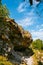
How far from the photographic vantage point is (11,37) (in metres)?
36.8

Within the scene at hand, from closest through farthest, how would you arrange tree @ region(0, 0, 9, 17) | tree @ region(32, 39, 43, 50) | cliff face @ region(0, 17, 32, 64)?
1. cliff face @ region(0, 17, 32, 64)
2. tree @ region(0, 0, 9, 17)
3. tree @ region(32, 39, 43, 50)

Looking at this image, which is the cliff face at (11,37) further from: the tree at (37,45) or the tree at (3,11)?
the tree at (37,45)

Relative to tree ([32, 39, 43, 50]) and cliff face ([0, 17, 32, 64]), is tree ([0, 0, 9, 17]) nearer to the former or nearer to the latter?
cliff face ([0, 17, 32, 64])

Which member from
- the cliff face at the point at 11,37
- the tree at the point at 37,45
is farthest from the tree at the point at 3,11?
the tree at the point at 37,45

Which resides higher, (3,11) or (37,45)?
(3,11)

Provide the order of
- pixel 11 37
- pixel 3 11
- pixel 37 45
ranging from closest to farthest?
pixel 11 37 < pixel 3 11 < pixel 37 45

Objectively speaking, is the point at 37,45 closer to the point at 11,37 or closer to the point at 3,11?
the point at 3,11

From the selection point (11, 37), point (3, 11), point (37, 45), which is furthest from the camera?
point (37, 45)

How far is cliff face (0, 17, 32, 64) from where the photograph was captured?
33781mm

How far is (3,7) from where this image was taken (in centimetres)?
4178

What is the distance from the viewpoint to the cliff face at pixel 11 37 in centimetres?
3378

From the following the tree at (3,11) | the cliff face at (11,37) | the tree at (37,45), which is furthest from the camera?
the tree at (37,45)

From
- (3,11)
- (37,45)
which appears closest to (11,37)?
(3,11)

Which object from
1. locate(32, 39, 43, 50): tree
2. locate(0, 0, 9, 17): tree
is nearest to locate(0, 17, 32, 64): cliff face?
locate(0, 0, 9, 17): tree
